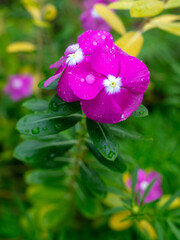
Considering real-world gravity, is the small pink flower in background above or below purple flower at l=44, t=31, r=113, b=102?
below

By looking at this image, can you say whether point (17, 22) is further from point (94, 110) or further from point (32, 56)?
point (94, 110)

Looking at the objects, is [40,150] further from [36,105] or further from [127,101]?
[127,101]

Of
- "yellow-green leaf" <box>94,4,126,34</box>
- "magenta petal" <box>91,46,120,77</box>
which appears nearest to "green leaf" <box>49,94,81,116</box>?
"magenta petal" <box>91,46,120,77</box>

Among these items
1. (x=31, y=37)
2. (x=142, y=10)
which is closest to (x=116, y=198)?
(x=142, y=10)

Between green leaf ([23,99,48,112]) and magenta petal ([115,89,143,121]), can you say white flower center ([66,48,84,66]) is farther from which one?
green leaf ([23,99,48,112])

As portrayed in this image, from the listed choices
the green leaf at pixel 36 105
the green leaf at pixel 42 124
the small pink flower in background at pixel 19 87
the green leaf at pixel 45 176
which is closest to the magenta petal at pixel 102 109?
the green leaf at pixel 42 124

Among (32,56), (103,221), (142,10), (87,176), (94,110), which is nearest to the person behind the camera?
(94,110)

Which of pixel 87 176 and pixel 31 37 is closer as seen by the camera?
pixel 87 176
